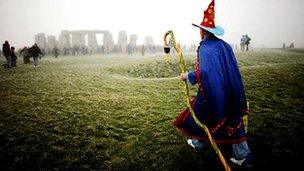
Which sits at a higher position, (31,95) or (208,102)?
(208,102)

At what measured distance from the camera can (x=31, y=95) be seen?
33.3 ft

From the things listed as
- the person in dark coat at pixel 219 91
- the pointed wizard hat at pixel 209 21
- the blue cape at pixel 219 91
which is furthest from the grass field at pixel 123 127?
the pointed wizard hat at pixel 209 21

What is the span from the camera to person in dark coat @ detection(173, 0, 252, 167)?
13.7 ft

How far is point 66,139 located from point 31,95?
15.9ft

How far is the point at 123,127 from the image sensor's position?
6910 mm

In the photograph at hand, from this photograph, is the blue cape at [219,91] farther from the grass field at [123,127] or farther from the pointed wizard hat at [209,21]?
the grass field at [123,127]

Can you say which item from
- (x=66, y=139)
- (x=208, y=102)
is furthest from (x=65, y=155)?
(x=208, y=102)

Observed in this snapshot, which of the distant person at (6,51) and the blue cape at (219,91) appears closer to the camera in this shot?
the blue cape at (219,91)

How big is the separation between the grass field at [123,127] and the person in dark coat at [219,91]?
2.57 ft

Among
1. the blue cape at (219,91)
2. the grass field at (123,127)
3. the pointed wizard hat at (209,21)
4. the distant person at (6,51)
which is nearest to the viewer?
the blue cape at (219,91)

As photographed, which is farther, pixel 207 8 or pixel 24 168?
pixel 24 168

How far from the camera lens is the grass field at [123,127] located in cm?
513

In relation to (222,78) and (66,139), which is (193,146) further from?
(66,139)

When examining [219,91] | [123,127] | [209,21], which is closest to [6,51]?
[123,127]
